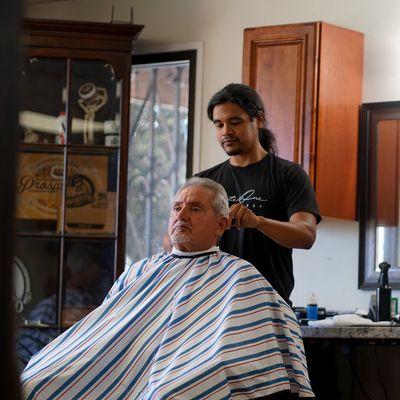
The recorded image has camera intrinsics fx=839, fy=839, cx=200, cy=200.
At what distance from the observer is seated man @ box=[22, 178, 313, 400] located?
82.1 inches

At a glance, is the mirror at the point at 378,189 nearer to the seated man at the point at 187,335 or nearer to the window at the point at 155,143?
the window at the point at 155,143

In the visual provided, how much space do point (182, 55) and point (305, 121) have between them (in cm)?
92

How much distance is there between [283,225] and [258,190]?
0.73ft

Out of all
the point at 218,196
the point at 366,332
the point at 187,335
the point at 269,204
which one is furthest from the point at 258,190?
the point at 366,332

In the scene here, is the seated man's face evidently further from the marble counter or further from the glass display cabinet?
the glass display cabinet

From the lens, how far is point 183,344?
2.21 meters

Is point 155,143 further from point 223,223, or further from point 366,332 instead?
point 223,223

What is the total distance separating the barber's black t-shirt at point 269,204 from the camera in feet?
8.45

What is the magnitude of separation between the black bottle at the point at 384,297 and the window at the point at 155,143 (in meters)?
1.32

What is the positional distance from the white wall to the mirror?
0.19ft

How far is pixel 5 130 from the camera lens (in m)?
0.28

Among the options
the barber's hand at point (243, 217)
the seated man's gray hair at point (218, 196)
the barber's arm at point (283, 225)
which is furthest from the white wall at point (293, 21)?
the barber's hand at point (243, 217)

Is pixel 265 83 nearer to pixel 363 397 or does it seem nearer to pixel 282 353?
pixel 363 397

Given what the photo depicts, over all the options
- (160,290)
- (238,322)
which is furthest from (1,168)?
(160,290)
